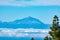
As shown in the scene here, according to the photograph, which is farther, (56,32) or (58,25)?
(58,25)

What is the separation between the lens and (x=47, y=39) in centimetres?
6912

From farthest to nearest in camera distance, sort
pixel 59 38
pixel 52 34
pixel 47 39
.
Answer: pixel 47 39 < pixel 52 34 < pixel 59 38

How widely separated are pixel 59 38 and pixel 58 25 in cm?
515

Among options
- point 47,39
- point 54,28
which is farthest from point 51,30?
point 47,39

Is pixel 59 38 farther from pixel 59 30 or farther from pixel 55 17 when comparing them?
pixel 55 17

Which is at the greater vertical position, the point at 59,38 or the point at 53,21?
the point at 53,21

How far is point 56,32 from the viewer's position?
56656mm

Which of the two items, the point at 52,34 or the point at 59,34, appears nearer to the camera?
the point at 59,34

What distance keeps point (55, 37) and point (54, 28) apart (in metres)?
2.87

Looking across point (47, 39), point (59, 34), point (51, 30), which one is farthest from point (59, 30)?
point (47, 39)

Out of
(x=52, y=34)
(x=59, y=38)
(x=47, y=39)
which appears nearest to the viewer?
(x=59, y=38)

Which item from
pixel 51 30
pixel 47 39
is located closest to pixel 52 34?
pixel 51 30

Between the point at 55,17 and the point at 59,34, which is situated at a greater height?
the point at 55,17

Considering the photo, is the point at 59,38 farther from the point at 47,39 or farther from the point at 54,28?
the point at 47,39
